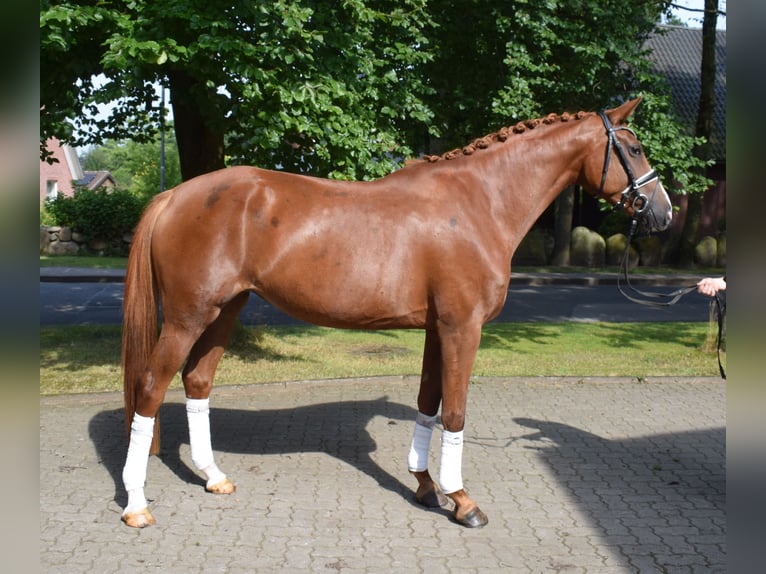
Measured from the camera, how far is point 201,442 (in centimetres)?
505

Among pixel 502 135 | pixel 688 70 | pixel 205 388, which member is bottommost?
pixel 205 388

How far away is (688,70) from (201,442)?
3171cm

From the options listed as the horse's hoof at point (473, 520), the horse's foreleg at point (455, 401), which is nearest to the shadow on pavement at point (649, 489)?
the horse's hoof at point (473, 520)

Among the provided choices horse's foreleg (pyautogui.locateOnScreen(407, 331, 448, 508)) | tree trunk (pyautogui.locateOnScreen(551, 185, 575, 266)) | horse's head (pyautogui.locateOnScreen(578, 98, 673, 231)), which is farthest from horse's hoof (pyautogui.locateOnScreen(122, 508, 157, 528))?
tree trunk (pyautogui.locateOnScreen(551, 185, 575, 266))

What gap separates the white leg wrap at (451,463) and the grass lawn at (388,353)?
3675 millimetres

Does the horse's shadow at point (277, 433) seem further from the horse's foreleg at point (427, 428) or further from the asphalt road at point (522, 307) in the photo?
the asphalt road at point (522, 307)


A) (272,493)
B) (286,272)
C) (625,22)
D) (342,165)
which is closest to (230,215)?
(286,272)

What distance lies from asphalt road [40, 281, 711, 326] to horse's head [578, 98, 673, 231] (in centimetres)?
864

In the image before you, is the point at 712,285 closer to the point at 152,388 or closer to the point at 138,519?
the point at 152,388

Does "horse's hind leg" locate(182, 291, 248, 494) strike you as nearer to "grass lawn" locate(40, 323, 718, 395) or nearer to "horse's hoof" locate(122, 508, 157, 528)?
"horse's hoof" locate(122, 508, 157, 528)

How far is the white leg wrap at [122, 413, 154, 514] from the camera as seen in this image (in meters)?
4.52

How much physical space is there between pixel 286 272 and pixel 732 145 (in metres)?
3.38

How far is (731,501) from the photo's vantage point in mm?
1672

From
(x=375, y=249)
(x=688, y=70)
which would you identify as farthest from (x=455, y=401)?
(x=688, y=70)
